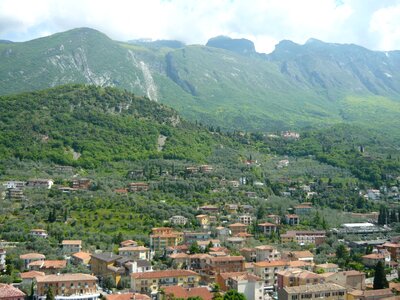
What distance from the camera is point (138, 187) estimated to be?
3745 inches

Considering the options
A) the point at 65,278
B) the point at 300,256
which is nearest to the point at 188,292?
the point at 65,278

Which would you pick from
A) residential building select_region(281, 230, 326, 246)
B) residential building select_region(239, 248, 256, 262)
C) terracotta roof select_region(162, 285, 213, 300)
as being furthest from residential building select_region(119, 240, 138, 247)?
residential building select_region(281, 230, 326, 246)

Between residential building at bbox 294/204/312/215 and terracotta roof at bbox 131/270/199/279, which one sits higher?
residential building at bbox 294/204/312/215

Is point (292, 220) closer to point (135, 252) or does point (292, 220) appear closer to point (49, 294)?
point (135, 252)

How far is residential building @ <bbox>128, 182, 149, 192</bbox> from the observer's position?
94188 mm

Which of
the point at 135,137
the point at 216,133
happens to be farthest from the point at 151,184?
the point at 216,133

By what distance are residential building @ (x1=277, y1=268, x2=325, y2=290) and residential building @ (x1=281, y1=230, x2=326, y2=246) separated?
20.0 m

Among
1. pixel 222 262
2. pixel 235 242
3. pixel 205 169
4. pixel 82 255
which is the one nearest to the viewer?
pixel 222 262

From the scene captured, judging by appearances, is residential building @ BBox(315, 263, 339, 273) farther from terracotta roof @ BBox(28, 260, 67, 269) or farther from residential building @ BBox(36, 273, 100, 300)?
terracotta roof @ BBox(28, 260, 67, 269)

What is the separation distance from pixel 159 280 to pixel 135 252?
31.6ft

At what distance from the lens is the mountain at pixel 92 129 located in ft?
377

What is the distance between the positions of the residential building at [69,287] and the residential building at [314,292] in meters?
15.1

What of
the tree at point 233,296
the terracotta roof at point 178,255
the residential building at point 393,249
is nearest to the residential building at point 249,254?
the terracotta roof at point 178,255

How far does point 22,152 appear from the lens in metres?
110
